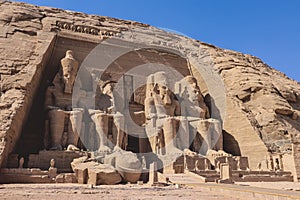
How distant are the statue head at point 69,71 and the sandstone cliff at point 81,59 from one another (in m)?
0.82

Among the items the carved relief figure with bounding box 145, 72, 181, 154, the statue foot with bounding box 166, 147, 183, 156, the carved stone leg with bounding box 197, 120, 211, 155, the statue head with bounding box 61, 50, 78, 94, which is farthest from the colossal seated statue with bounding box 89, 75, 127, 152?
the carved stone leg with bounding box 197, 120, 211, 155

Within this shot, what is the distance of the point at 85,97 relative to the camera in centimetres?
1359

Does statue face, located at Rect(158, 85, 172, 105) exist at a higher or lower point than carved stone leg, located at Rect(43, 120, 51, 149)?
higher

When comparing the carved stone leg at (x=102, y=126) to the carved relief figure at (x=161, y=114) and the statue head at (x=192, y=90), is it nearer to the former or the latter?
the carved relief figure at (x=161, y=114)

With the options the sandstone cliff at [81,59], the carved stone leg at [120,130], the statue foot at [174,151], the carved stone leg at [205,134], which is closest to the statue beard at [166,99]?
the carved stone leg at [205,134]

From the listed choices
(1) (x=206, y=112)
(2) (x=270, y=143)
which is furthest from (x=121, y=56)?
(2) (x=270, y=143)

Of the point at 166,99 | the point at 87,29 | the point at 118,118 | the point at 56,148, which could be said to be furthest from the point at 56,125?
the point at 87,29

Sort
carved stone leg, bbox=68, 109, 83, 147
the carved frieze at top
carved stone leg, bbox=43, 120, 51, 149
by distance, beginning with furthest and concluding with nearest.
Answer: the carved frieze at top → carved stone leg, bbox=68, 109, 83, 147 → carved stone leg, bbox=43, 120, 51, 149

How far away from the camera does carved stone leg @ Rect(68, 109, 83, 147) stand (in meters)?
11.9

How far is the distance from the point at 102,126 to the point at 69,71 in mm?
2869

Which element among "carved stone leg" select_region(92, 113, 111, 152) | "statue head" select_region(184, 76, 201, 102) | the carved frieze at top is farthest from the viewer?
the carved frieze at top

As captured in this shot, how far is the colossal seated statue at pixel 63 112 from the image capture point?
38.6 ft

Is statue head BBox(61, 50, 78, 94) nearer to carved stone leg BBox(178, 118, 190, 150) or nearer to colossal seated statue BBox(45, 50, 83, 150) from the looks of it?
colossal seated statue BBox(45, 50, 83, 150)

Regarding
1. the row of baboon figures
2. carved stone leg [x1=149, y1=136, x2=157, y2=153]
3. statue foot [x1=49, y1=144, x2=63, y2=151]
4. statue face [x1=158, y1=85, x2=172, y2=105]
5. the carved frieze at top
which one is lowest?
statue foot [x1=49, y1=144, x2=63, y2=151]
